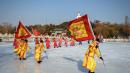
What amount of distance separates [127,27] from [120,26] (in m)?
7.08

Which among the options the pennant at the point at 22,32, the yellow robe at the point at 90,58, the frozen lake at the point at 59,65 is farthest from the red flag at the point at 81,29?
the pennant at the point at 22,32

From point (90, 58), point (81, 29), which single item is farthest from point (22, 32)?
point (90, 58)

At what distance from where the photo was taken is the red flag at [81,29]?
1072 centimetres

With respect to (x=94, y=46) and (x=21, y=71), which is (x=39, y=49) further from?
(x=94, y=46)

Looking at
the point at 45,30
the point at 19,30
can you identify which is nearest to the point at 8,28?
the point at 45,30

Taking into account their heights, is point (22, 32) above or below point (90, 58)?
above

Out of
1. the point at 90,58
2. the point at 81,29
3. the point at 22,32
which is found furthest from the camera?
the point at 22,32

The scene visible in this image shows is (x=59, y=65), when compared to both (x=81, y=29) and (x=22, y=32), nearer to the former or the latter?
(x=81, y=29)

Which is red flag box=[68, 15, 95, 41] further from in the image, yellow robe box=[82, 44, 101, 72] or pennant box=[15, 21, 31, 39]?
pennant box=[15, 21, 31, 39]

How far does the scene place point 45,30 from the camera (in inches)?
4107

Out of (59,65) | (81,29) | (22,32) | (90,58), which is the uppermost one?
(22,32)

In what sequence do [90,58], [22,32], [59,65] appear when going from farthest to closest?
[22,32] < [59,65] < [90,58]

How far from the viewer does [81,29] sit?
1126 centimetres

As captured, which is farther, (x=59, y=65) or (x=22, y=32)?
(x=22, y=32)
